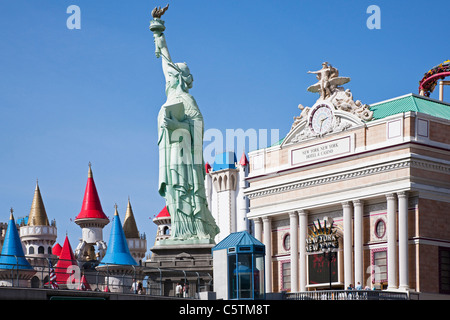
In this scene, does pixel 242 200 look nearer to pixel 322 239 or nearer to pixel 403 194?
pixel 322 239

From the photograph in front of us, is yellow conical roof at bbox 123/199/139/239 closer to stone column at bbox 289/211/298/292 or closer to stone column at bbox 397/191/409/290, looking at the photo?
stone column at bbox 289/211/298/292

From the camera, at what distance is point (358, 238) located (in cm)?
5056

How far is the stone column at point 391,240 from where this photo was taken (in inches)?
1893

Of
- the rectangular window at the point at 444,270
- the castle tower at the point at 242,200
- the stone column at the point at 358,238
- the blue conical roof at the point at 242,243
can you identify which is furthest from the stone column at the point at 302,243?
the castle tower at the point at 242,200

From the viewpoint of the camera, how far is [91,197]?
343ft

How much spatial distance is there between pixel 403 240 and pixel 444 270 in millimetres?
3040

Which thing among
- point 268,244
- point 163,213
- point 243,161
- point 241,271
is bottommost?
point 241,271

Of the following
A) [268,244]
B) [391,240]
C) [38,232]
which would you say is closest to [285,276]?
[268,244]

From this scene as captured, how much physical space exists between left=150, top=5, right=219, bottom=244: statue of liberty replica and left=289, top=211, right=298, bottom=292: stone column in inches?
190
